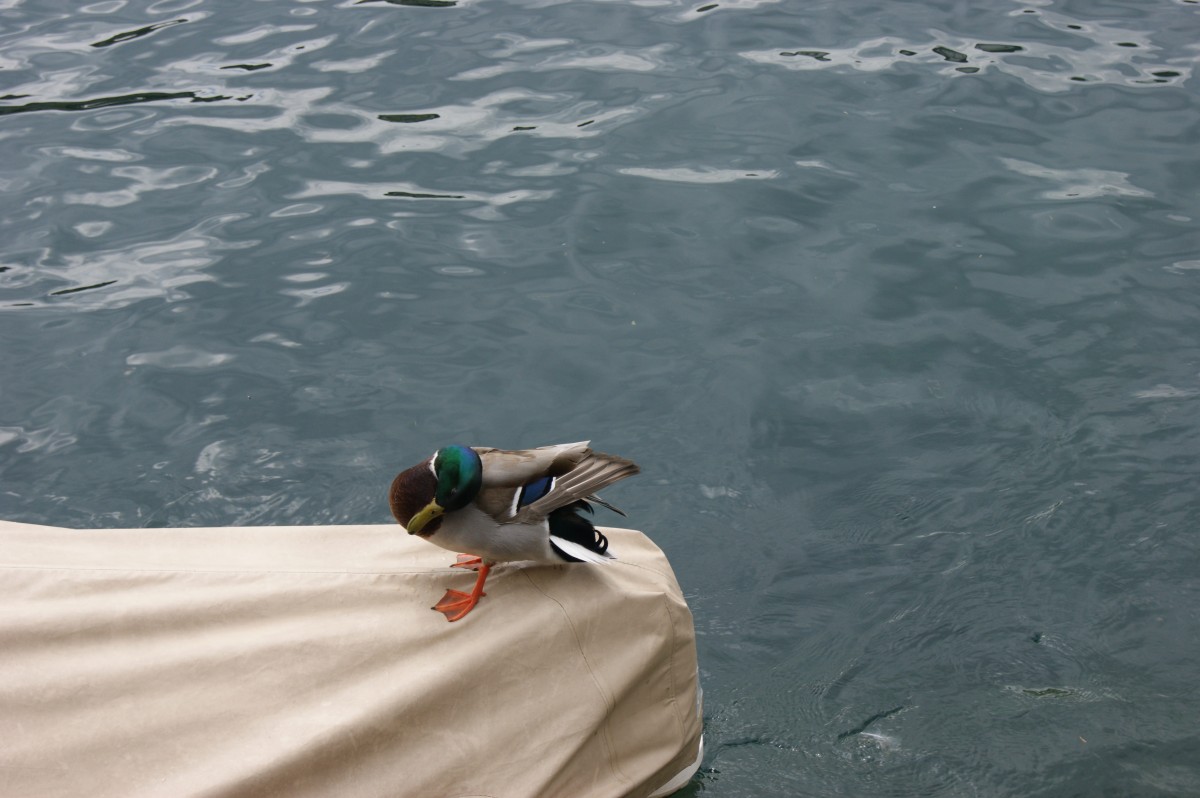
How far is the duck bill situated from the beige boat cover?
139 mm

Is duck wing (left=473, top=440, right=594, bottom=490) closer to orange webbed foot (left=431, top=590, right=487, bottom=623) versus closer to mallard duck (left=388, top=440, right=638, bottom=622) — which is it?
mallard duck (left=388, top=440, right=638, bottom=622)

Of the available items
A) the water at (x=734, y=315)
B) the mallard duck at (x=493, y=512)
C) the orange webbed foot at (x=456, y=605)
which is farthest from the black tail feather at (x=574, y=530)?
the water at (x=734, y=315)

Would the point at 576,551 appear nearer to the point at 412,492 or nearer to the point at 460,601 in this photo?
the point at 460,601

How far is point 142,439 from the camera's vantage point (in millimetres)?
5727

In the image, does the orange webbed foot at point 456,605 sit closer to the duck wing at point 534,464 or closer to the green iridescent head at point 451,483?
the green iridescent head at point 451,483

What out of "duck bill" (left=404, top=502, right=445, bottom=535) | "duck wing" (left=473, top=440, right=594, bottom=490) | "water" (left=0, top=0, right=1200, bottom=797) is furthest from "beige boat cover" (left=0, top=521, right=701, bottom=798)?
"water" (left=0, top=0, right=1200, bottom=797)

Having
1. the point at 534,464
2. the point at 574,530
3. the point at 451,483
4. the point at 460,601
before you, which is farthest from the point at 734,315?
the point at 460,601

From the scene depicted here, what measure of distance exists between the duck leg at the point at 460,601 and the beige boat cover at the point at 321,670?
1.0 inches

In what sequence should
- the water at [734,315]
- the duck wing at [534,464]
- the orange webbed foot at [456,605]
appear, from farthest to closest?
1. the water at [734,315]
2. the duck wing at [534,464]
3. the orange webbed foot at [456,605]

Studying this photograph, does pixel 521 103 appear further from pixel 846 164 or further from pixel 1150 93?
pixel 1150 93

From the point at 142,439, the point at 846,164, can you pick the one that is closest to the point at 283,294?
the point at 142,439

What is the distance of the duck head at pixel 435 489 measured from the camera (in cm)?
308

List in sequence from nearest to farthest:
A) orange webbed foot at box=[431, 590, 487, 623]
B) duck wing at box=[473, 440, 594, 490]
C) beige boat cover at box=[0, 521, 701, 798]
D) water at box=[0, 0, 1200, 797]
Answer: beige boat cover at box=[0, 521, 701, 798], orange webbed foot at box=[431, 590, 487, 623], duck wing at box=[473, 440, 594, 490], water at box=[0, 0, 1200, 797]

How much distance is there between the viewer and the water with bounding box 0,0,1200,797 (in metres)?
4.64
